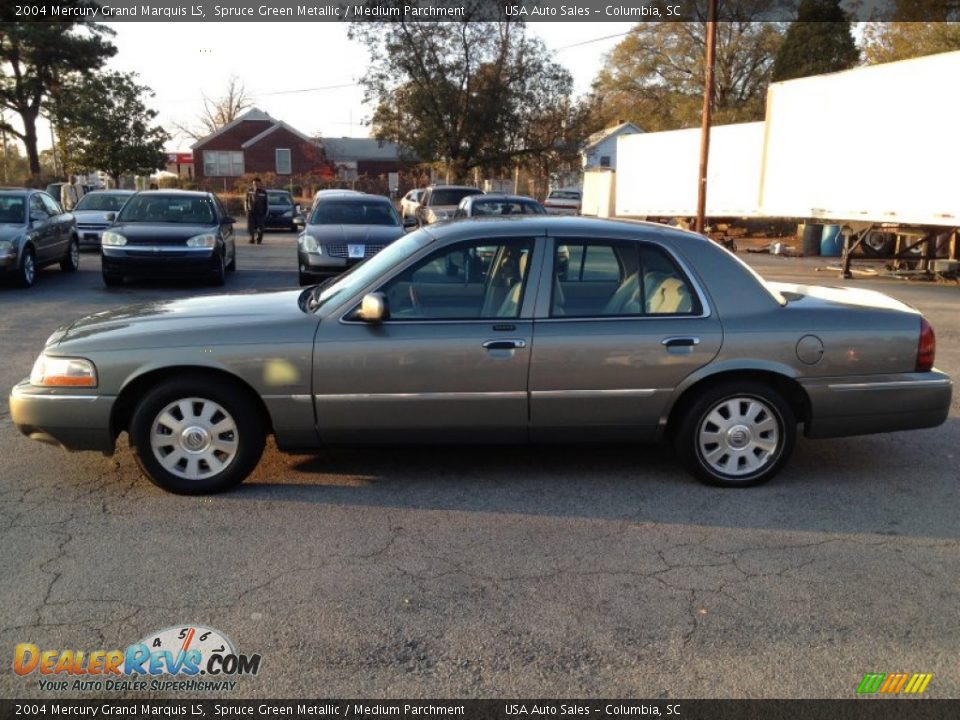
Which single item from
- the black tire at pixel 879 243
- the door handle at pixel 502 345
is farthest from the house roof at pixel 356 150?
the door handle at pixel 502 345

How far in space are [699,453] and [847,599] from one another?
4.45 feet

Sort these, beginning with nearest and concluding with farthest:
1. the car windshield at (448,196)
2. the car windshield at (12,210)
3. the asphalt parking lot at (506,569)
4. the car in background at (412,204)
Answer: the asphalt parking lot at (506,569) → the car windshield at (12,210) → the car windshield at (448,196) → the car in background at (412,204)

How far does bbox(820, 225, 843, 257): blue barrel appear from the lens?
23.3m

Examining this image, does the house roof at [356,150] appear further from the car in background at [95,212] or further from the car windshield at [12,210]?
the car windshield at [12,210]

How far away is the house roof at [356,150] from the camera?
63.5m

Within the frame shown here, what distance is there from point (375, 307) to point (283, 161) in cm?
5776

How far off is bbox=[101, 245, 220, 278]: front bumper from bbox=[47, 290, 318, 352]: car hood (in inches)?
320

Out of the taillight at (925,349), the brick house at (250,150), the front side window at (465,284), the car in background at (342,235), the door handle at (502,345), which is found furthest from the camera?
the brick house at (250,150)

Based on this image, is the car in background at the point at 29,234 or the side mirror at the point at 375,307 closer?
the side mirror at the point at 375,307

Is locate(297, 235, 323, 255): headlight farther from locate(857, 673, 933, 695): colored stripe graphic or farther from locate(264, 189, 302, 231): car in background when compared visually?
locate(264, 189, 302, 231): car in background

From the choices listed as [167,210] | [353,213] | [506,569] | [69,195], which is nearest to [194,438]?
[506,569]

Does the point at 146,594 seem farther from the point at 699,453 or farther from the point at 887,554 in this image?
the point at 887,554

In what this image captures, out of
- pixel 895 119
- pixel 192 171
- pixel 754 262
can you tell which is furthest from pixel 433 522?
pixel 192 171

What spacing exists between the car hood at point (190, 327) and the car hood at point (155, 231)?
27.2 feet
